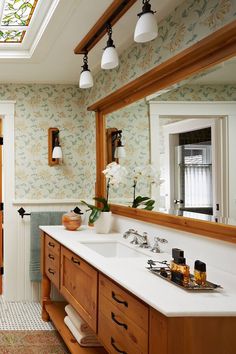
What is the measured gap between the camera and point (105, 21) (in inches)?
98.8

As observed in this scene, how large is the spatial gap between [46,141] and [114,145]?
3.94 ft

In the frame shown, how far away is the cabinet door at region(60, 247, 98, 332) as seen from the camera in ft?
7.26

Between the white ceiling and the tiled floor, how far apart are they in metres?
2.41

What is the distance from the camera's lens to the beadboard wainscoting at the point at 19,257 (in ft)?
14.3

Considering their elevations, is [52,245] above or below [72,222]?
below

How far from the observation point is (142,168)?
293 centimetres

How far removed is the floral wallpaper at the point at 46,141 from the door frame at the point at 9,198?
54mm

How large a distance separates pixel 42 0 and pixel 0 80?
1833 millimetres

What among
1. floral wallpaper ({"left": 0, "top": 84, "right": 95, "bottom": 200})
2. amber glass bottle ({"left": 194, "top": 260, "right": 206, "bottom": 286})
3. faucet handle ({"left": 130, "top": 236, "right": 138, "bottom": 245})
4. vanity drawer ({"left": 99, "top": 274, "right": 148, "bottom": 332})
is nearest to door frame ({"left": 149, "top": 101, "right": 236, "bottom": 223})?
amber glass bottle ({"left": 194, "top": 260, "right": 206, "bottom": 286})

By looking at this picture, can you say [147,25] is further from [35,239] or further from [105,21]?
[35,239]

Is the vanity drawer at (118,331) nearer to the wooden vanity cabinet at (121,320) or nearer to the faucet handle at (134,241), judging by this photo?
the wooden vanity cabinet at (121,320)

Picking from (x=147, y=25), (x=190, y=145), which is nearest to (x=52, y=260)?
(x=190, y=145)

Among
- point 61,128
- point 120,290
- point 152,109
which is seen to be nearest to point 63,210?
point 61,128

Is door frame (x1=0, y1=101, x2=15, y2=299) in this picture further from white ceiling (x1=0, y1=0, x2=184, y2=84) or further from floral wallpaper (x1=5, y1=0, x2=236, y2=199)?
white ceiling (x1=0, y1=0, x2=184, y2=84)
